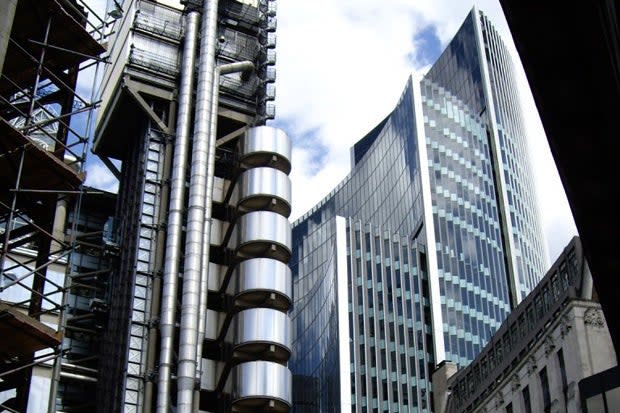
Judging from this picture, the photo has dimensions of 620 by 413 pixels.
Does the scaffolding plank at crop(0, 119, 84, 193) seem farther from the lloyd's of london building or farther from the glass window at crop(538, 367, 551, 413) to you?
the lloyd's of london building

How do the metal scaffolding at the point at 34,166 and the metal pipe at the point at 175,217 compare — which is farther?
the metal pipe at the point at 175,217

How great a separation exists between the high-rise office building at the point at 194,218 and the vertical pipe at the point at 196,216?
0.35ft

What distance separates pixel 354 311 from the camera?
14138cm

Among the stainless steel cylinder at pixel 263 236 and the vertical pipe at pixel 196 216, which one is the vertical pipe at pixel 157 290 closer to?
the vertical pipe at pixel 196 216

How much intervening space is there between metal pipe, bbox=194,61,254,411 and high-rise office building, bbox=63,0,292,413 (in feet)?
0.41

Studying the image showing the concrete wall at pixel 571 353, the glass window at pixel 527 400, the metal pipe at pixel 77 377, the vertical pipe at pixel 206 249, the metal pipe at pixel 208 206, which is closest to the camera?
the concrete wall at pixel 571 353

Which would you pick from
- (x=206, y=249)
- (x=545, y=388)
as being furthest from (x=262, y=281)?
(x=545, y=388)

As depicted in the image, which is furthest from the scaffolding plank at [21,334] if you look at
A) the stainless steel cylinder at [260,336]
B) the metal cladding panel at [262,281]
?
the metal cladding panel at [262,281]

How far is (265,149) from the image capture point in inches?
3497

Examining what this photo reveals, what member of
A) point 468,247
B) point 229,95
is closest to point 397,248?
point 468,247

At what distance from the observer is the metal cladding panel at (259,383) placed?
77.1m

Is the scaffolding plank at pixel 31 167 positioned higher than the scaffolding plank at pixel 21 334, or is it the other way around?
the scaffolding plank at pixel 31 167

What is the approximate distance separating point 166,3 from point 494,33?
8124 cm

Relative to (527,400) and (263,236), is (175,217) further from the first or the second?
(527,400)
